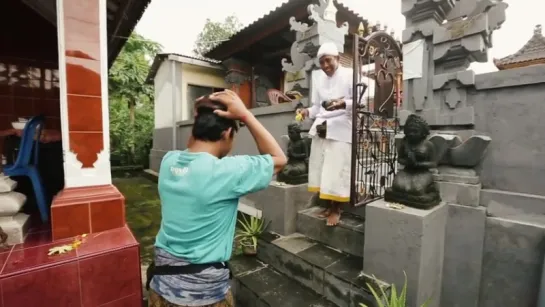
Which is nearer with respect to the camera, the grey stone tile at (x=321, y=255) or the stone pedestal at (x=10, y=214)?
the stone pedestal at (x=10, y=214)

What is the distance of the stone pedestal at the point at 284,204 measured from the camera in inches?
156

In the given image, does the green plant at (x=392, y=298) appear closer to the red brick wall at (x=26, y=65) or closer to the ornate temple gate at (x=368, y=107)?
the ornate temple gate at (x=368, y=107)

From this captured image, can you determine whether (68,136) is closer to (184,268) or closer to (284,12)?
(184,268)

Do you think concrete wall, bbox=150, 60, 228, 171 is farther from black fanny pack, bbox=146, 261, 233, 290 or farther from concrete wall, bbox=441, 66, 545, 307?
black fanny pack, bbox=146, 261, 233, 290

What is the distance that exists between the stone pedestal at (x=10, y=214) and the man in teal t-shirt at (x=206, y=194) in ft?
5.26

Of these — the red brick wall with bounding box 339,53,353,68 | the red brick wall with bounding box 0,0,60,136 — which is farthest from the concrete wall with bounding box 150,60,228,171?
the red brick wall with bounding box 0,0,60,136

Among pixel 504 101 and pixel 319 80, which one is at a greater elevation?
pixel 319 80

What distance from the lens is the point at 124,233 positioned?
2381mm

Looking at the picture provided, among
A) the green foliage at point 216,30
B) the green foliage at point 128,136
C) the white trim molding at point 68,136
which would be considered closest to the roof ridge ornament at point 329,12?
the white trim molding at point 68,136

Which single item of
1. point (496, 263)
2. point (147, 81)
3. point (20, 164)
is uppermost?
point (147, 81)

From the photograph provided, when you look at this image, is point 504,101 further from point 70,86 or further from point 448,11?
point 70,86

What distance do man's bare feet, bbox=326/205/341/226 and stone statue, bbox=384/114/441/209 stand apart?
2.81ft

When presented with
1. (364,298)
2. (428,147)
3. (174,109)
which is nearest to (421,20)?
(428,147)

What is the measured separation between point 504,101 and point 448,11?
124 cm
